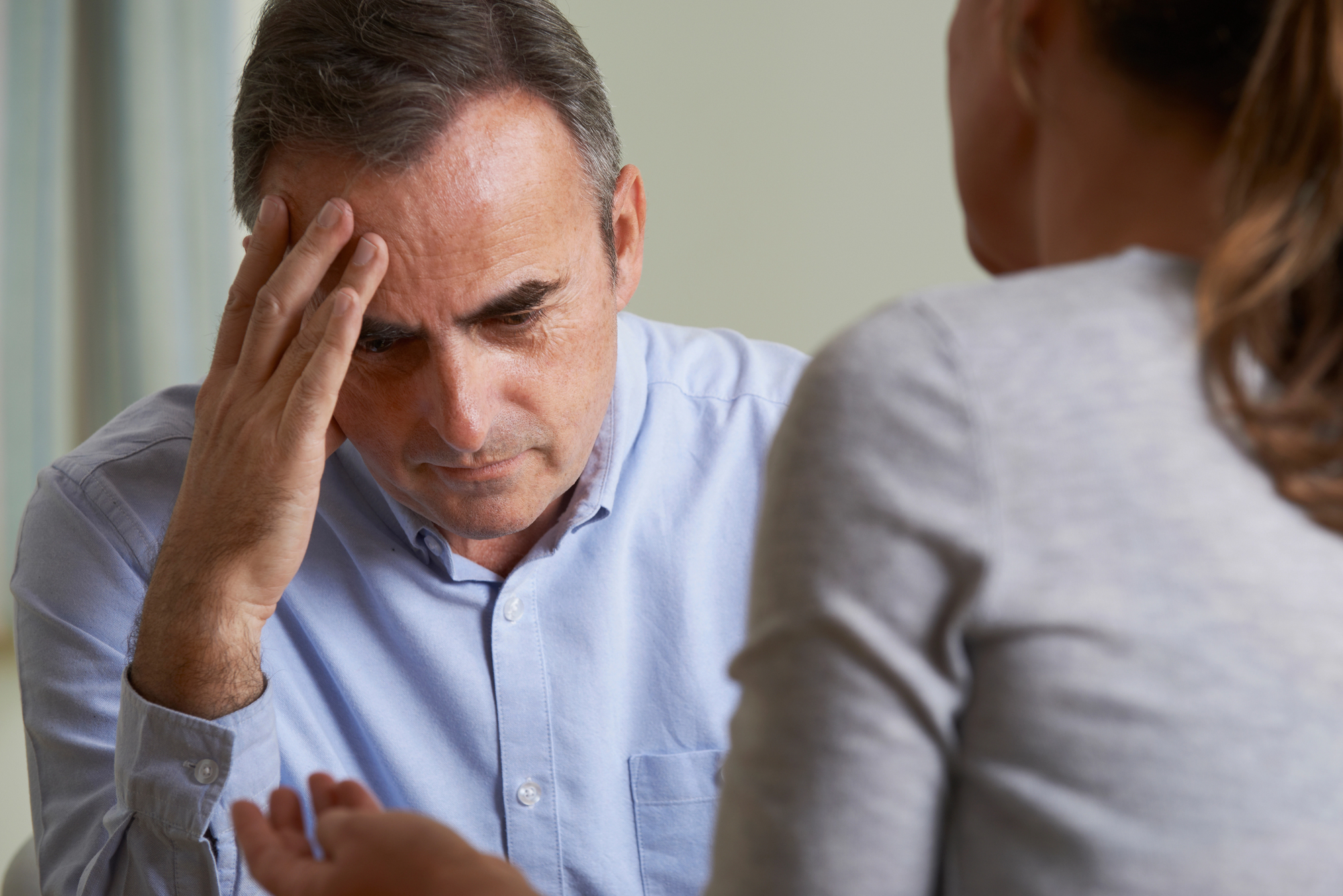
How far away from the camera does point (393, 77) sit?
3.85ft

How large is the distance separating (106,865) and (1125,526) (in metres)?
1.11

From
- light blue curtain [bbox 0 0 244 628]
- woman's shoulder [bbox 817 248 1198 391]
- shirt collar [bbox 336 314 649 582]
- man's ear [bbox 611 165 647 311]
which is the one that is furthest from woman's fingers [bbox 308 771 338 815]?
light blue curtain [bbox 0 0 244 628]

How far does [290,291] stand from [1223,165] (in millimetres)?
929

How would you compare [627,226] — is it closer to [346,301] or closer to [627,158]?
[346,301]

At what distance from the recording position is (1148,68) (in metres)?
0.47

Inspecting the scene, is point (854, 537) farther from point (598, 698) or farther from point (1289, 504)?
point (598, 698)

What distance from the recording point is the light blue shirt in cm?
124

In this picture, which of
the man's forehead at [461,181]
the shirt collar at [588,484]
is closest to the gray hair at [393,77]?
the man's forehead at [461,181]

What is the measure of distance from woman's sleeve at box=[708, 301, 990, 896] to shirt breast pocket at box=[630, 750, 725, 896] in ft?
2.87

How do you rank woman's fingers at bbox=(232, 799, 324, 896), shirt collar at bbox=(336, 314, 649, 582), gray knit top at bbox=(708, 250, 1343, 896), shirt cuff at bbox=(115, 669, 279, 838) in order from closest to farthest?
gray knit top at bbox=(708, 250, 1343, 896) → woman's fingers at bbox=(232, 799, 324, 896) → shirt cuff at bbox=(115, 669, 279, 838) → shirt collar at bbox=(336, 314, 649, 582)

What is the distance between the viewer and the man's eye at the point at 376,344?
1174mm

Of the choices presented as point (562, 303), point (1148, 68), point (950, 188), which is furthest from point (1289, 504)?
point (950, 188)

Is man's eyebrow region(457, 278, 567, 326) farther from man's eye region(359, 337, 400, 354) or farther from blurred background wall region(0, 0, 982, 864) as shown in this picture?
blurred background wall region(0, 0, 982, 864)

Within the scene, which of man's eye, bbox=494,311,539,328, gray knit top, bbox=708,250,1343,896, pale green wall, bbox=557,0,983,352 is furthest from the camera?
pale green wall, bbox=557,0,983,352
